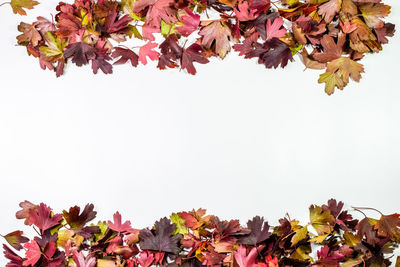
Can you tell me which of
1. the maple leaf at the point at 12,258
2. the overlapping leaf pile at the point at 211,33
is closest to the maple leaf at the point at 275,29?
the overlapping leaf pile at the point at 211,33

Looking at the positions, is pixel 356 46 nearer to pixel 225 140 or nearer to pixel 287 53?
pixel 287 53

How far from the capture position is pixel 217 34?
1.25 metres

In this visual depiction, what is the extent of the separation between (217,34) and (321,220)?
61 cm

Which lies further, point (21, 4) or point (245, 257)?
point (21, 4)

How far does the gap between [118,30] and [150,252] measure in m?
Result: 0.65

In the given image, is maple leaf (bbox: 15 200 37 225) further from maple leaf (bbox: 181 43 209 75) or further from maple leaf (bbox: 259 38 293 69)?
maple leaf (bbox: 259 38 293 69)

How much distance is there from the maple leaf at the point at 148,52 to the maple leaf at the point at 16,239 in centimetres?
62

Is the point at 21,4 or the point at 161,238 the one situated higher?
the point at 21,4

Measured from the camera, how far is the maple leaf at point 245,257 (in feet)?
3.88

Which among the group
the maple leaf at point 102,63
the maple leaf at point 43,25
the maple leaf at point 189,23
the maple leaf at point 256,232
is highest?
the maple leaf at point 43,25

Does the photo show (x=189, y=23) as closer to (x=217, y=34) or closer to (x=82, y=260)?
(x=217, y=34)

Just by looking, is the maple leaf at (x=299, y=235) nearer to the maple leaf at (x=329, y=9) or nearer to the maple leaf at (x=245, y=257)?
the maple leaf at (x=245, y=257)

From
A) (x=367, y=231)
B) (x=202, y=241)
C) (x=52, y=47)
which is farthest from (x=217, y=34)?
(x=367, y=231)

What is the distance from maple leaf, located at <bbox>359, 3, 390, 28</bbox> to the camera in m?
1.24
